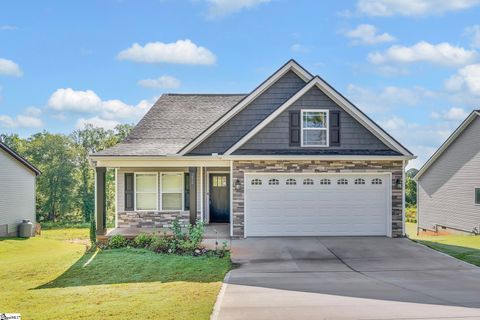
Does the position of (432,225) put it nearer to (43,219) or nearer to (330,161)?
(330,161)

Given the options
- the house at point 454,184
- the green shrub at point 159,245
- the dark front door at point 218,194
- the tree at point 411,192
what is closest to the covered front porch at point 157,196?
the dark front door at point 218,194

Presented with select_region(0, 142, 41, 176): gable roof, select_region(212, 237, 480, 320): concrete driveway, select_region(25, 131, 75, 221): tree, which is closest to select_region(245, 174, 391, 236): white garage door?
select_region(212, 237, 480, 320): concrete driveway

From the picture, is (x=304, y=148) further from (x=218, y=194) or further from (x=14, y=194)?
(x=14, y=194)

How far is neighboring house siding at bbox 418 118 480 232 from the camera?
81.4ft

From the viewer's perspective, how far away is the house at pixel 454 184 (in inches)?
973

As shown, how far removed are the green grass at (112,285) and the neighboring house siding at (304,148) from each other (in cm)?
567

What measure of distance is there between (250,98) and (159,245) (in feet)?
24.0

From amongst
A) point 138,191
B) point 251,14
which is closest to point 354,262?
point 138,191

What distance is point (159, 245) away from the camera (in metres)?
15.1

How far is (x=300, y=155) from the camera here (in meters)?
16.9

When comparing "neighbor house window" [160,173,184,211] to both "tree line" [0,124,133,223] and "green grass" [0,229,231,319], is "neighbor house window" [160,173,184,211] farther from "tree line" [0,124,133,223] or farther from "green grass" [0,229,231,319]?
"tree line" [0,124,133,223]

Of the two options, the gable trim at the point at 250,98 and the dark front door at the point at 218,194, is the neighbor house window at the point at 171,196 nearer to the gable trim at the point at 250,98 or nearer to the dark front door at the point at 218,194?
the dark front door at the point at 218,194

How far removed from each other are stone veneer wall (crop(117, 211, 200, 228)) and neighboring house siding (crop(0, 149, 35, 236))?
34.8ft

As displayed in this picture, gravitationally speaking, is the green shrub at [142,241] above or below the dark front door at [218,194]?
below
